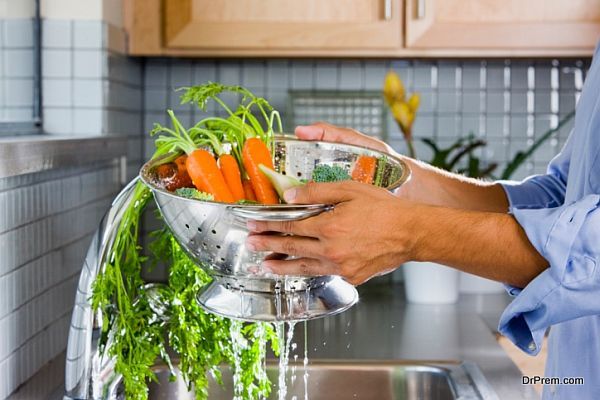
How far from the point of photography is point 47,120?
1.72 meters

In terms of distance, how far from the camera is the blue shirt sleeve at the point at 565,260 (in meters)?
0.81

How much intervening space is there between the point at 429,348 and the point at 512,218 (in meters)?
0.82

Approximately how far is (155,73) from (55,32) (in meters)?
0.56

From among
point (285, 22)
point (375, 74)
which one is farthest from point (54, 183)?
point (375, 74)

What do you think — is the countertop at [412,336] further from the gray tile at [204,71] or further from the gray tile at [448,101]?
the gray tile at [204,71]

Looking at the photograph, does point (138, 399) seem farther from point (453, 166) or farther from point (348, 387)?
point (453, 166)

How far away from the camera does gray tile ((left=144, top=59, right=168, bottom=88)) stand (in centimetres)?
223

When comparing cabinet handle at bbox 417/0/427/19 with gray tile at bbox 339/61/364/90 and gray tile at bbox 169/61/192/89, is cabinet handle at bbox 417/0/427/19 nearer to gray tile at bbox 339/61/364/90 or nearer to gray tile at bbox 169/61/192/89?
gray tile at bbox 339/61/364/90

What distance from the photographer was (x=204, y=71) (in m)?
2.24

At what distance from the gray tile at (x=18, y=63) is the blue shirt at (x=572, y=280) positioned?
1.03 m

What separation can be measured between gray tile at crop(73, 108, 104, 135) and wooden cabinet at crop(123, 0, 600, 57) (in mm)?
281

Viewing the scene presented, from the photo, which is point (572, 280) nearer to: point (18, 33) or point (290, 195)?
point (290, 195)

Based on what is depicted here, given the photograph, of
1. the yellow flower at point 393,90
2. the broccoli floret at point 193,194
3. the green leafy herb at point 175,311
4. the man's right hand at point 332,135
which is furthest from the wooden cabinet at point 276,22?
the broccoli floret at point 193,194

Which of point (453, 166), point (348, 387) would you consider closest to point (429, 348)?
point (348, 387)
